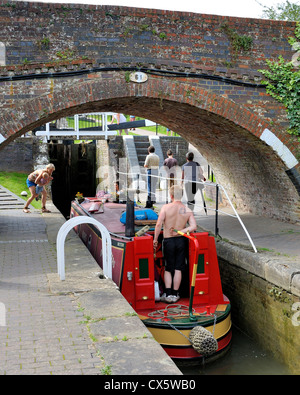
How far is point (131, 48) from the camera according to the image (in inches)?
340

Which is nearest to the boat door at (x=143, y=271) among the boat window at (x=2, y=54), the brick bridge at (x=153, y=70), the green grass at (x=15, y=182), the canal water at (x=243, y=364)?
the canal water at (x=243, y=364)

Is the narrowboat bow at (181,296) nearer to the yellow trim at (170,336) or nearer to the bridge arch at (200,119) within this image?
the yellow trim at (170,336)

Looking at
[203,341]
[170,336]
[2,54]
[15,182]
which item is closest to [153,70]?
[2,54]

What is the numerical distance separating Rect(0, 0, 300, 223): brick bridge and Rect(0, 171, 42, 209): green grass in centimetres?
586

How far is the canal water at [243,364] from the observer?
5.91 m

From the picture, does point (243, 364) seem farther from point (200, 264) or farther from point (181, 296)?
point (200, 264)

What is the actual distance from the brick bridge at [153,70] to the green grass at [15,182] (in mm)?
5862

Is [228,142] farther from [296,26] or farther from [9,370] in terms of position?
[9,370]

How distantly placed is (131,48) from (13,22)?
2.28 m

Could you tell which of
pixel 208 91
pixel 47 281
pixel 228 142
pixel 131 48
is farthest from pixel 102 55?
pixel 47 281

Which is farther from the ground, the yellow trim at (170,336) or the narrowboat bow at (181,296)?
the narrowboat bow at (181,296)

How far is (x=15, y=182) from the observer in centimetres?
1566

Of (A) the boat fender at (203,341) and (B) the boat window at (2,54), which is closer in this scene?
(A) the boat fender at (203,341)

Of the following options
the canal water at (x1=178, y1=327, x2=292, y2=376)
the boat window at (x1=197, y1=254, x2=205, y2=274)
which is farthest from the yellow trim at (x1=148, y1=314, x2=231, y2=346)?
the boat window at (x1=197, y1=254, x2=205, y2=274)
